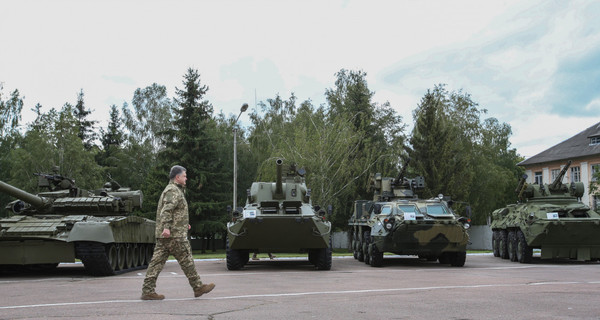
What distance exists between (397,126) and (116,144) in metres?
23.7

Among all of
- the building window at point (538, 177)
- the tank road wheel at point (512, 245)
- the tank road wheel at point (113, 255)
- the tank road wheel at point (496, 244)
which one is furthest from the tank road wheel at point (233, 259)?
the building window at point (538, 177)

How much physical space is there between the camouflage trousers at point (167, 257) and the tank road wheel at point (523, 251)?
13253mm

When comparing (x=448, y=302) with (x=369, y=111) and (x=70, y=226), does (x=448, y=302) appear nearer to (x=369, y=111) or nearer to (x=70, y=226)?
(x=70, y=226)

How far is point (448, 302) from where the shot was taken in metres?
8.54

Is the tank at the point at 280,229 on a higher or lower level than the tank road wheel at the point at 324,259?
higher

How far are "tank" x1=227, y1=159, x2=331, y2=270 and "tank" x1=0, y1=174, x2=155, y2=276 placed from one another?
262 centimetres

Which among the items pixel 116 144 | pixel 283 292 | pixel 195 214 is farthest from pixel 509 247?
pixel 116 144

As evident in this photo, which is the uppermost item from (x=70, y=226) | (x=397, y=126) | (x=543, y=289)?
(x=397, y=126)

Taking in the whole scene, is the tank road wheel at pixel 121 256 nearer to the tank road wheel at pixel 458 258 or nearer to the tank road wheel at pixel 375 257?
the tank road wheel at pixel 375 257

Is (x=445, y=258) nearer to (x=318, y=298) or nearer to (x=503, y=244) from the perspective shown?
(x=503, y=244)

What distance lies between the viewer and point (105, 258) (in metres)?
14.0

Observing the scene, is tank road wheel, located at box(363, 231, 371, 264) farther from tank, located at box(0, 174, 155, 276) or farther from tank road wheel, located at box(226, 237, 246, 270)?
→ tank, located at box(0, 174, 155, 276)

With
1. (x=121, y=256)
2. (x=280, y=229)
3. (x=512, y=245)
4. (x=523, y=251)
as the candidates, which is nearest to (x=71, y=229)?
(x=121, y=256)

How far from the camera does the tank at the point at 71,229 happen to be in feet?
45.1
